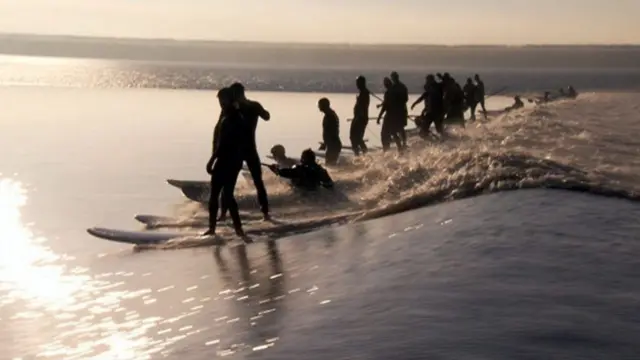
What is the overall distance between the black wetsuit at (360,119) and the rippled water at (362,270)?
157 cm

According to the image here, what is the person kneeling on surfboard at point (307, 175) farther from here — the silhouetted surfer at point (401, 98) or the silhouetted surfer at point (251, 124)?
the silhouetted surfer at point (401, 98)

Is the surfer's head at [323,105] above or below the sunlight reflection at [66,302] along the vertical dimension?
above

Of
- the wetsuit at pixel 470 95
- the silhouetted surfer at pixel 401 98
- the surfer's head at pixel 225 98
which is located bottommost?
the wetsuit at pixel 470 95

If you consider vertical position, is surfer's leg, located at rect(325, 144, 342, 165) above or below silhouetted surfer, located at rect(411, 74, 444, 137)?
below

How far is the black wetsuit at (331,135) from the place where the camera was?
18047 mm

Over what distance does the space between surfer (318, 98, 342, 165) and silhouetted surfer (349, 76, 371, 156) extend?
0.75 m

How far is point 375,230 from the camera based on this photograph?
1076 centimetres

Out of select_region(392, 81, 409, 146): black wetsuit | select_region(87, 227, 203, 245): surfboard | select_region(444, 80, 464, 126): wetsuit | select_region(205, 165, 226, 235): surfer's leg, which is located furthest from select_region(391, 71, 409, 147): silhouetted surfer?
select_region(87, 227, 203, 245): surfboard

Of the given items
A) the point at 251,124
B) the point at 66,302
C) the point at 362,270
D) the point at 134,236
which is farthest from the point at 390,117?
the point at 66,302

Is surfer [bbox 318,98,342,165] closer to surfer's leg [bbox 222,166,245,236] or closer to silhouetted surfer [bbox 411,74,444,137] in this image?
silhouetted surfer [bbox 411,74,444,137]

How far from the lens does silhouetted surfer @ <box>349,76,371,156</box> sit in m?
19.0

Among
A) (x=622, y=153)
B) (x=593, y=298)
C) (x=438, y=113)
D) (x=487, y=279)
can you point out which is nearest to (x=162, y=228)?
(x=487, y=279)

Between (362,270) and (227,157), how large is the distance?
10.5ft

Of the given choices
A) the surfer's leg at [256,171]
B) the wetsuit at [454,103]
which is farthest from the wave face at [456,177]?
the wetsuit at [454,103]
